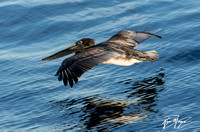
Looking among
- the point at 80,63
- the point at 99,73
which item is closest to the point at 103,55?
the point at 80,63

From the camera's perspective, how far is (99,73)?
891 centimetres

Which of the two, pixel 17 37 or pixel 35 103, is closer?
pixel 35 103

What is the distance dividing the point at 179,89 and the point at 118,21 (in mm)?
5116

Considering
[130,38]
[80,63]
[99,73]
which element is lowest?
[99,73]

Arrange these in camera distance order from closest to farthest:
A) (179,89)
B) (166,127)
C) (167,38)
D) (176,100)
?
(166,127)
(176,100)
(179,89)
(167,38)

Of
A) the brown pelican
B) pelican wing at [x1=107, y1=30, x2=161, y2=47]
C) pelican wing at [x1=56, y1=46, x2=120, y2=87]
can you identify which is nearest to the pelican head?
the brown pelican

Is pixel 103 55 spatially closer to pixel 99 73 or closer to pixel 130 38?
pixel 99 73

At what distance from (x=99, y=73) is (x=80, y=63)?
1.54 meters

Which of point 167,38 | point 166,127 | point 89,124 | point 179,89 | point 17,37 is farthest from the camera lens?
point 17,37

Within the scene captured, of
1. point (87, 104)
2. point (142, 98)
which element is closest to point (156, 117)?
point (142, 98)

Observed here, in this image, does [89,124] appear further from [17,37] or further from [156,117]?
[17,37]

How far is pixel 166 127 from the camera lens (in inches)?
239

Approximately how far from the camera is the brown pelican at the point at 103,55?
7203 mm

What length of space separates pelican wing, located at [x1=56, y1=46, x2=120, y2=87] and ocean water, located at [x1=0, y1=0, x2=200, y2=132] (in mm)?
634
